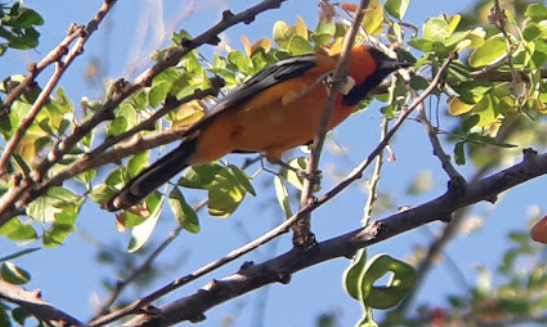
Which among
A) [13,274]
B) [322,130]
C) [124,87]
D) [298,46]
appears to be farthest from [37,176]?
[298,46]

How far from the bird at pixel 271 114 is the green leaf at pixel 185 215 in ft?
0.79

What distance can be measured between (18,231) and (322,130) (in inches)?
32.5

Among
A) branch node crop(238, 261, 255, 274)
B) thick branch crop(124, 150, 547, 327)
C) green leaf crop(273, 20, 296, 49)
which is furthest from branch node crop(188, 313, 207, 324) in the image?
green leaf crop(273, 20, 296, 49)

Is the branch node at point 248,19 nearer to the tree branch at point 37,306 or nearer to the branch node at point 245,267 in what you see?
the branch node at point 245,267

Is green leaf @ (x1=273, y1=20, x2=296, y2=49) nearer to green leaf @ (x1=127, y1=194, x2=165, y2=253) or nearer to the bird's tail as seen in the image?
the bird's tail

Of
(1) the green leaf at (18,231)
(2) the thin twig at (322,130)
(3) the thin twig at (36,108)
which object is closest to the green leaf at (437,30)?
(2) the thin twig at (322,130)

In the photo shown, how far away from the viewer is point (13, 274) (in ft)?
6.65

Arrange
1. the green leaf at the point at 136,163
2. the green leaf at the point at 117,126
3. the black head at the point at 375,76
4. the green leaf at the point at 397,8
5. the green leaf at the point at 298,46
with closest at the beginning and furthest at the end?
the green leaf at the point at 117,126 < the green leaf at the point at 136,163 < the green leaf at the point at 397,8 < the green leaf at the point at 298,46 < the black head at the point at 375,76

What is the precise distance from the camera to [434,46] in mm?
2285

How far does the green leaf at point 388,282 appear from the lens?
1.82 meters

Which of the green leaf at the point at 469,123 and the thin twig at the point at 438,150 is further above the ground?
the green leaf at the point at 469,123

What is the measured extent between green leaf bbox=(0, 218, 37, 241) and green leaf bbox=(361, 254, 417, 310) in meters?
0.89

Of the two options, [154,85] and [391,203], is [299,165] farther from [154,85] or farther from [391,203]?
[391,203]

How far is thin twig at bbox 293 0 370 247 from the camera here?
1.75 meters
